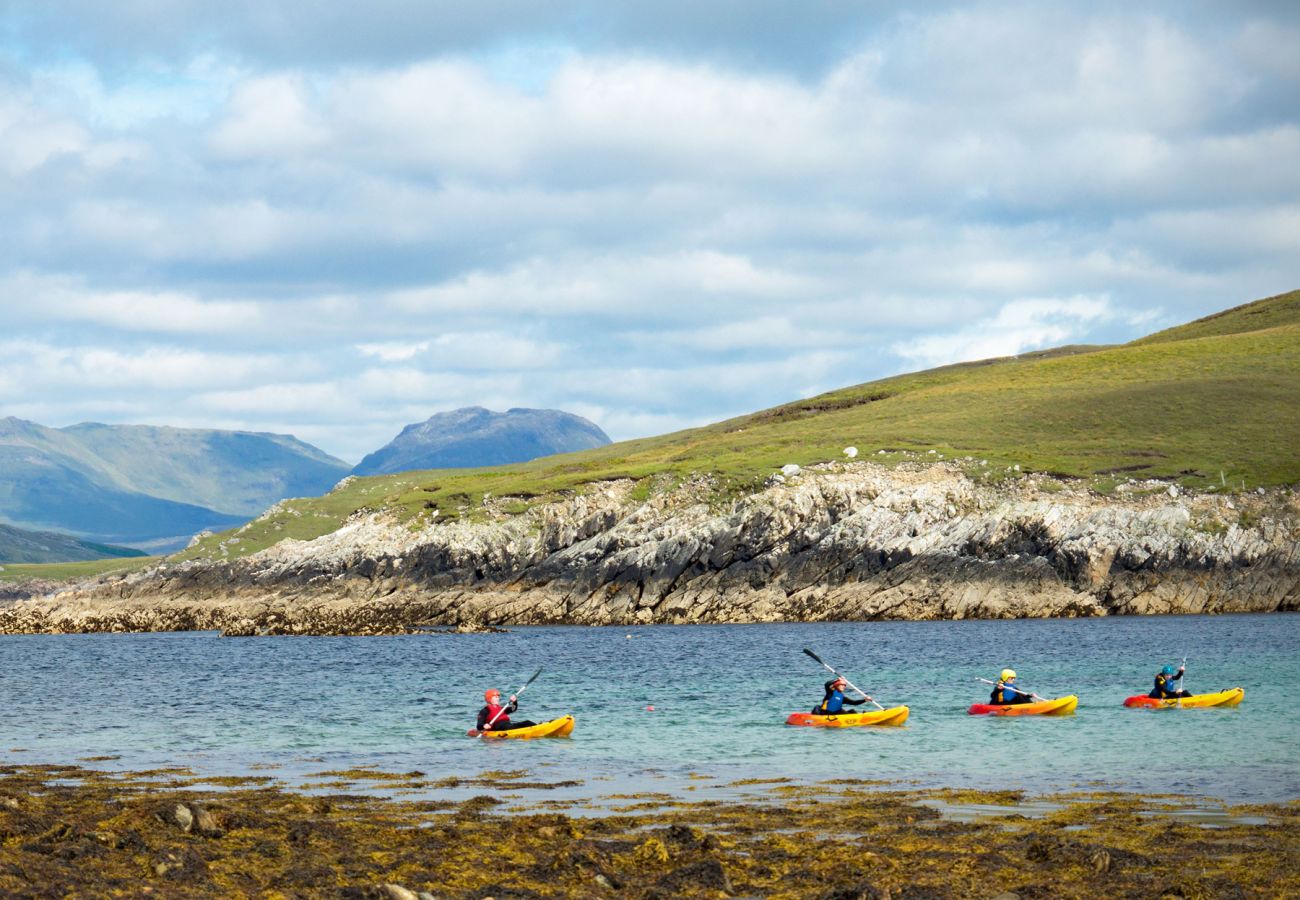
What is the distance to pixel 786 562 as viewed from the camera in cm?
11125

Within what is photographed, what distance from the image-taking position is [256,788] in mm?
30359

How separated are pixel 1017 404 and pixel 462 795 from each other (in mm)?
134138

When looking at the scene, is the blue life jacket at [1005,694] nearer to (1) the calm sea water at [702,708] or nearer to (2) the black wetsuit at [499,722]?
(1) the calm sea water at [702,708]

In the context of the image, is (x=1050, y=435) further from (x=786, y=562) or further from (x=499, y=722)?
(x=499, y=722)

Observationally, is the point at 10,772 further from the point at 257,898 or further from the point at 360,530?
the point at 360,530

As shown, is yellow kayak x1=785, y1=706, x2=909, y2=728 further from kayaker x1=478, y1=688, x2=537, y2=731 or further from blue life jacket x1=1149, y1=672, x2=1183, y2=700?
kayaker x1=478, y1=688, x2=537, y2=731

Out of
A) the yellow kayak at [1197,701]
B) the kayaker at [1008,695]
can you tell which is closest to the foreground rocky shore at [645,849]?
the kayaker at [1008,695]

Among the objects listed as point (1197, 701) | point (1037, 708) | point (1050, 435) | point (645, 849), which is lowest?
point (1197, 701)

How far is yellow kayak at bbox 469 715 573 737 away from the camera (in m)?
40.7

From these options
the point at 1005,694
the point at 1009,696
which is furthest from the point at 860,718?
the point at 1009,696

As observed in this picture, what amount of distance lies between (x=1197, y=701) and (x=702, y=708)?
1690 cm

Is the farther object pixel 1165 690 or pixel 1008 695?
pixel 1165 690

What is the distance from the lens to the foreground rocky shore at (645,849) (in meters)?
19.4

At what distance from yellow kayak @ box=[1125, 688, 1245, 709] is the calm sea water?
0.79 m
